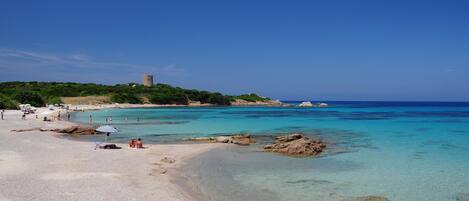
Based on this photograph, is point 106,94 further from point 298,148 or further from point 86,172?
point 86,172

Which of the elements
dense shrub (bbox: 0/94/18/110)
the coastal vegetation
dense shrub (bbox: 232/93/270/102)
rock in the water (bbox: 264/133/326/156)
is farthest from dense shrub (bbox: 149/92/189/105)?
rock in the water (bbox: 264/133/326/156)

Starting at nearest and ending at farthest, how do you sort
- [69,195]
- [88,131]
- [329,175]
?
[69,195]
[329,175]
[88,131]

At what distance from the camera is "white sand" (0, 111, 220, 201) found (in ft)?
41.3

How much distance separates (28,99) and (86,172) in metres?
76.9

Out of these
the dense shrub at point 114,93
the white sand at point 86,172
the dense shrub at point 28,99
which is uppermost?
the dense shrub at point 114,93

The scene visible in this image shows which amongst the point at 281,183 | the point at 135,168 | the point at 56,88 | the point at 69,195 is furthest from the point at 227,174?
the point at 56,88

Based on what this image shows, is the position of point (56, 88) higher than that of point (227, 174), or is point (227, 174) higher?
point (56, 88)

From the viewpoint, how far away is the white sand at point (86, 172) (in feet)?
41.3

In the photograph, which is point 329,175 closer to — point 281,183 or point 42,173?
point 281,183

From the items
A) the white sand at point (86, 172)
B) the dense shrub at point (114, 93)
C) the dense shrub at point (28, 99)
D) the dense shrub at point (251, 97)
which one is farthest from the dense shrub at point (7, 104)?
the dense shrub at point (251, 97)

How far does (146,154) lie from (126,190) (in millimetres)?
8736

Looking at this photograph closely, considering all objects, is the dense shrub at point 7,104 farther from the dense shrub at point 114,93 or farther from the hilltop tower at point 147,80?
the hilltop tower at point 147,80

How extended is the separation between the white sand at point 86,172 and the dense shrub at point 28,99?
2497 inches

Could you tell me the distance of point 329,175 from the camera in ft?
56.8
